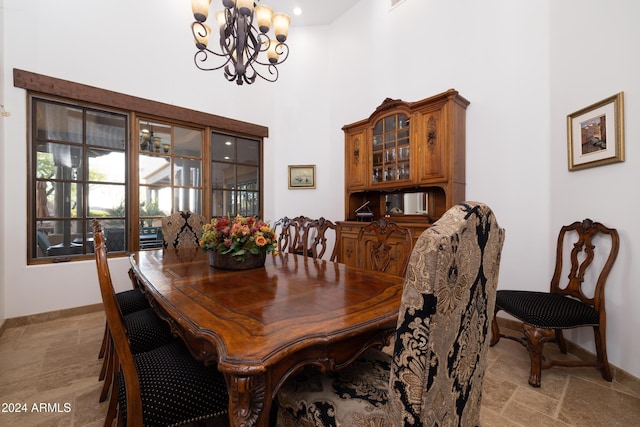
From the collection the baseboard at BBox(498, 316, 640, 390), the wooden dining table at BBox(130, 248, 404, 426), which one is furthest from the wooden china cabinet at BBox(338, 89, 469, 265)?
the baseboard at BBox(498, 316, 640, 390)

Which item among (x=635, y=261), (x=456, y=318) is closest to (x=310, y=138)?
(x=635, y=261)

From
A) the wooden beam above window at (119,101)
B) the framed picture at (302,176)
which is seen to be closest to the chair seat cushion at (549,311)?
the framed picture at (302,176)

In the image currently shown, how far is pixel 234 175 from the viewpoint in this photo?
4230 millimetres

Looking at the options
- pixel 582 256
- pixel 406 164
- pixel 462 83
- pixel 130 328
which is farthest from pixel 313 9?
pixel 130 328

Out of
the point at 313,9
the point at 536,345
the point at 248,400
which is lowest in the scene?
the point at 536,345

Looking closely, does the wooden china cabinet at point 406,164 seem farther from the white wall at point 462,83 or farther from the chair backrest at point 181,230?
the chair backrest at point 181,230

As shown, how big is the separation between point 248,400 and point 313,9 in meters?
5.11

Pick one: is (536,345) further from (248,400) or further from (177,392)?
(177,392)

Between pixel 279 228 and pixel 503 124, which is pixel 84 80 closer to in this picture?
pixel 279 228

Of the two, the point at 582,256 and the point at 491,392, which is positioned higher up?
the point at 582,256

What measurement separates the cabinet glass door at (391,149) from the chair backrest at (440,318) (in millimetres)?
2626

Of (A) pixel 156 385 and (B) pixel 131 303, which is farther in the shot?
(B) pixel 131 303

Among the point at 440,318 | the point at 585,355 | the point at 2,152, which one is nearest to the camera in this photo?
the point at 440,318

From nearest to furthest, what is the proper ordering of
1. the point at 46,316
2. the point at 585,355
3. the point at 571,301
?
the point at 571,301 → the point at 585,355 → the point at 46,316
